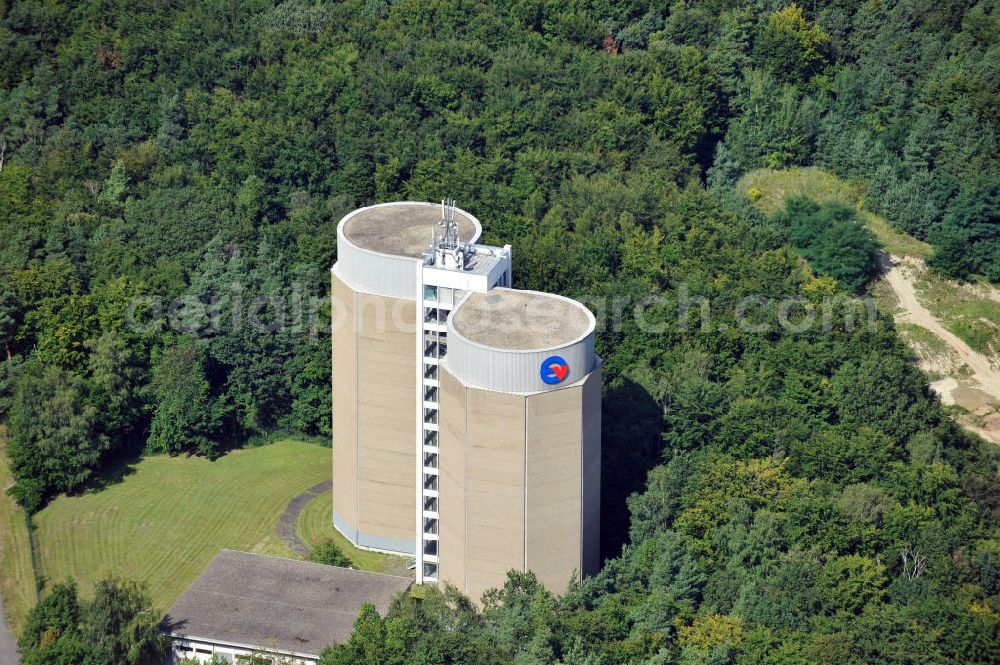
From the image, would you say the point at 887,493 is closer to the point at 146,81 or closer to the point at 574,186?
the point at 574,186

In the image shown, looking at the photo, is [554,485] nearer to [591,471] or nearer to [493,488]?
[591,471]

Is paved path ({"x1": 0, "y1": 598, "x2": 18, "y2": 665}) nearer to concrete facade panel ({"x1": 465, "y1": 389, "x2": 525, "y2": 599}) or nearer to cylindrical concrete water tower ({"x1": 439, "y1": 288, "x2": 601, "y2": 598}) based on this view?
cylindrical concrete water tower ({"x1": 439, "y1": 288, "x2": 601, "y2": 598})

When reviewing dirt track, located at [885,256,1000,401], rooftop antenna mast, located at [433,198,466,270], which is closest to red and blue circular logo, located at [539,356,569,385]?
rooftop antenna mast, located at [433,198,466,270]

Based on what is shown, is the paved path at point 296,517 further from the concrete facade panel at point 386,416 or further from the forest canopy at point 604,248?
the forest canopy at point 604,248

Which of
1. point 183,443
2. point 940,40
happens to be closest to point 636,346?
point 183,443

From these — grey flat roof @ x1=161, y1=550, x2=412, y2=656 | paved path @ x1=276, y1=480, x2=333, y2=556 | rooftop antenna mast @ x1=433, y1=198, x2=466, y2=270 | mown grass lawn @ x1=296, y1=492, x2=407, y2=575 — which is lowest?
paved path @ x1=276, y1=480, x2=333, y2=556

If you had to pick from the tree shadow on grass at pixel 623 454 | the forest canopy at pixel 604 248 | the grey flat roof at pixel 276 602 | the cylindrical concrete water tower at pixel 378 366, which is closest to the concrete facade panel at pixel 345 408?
the cylindrical concrete water tower at pixel 378 366

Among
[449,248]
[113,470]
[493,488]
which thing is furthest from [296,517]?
[449,248]
